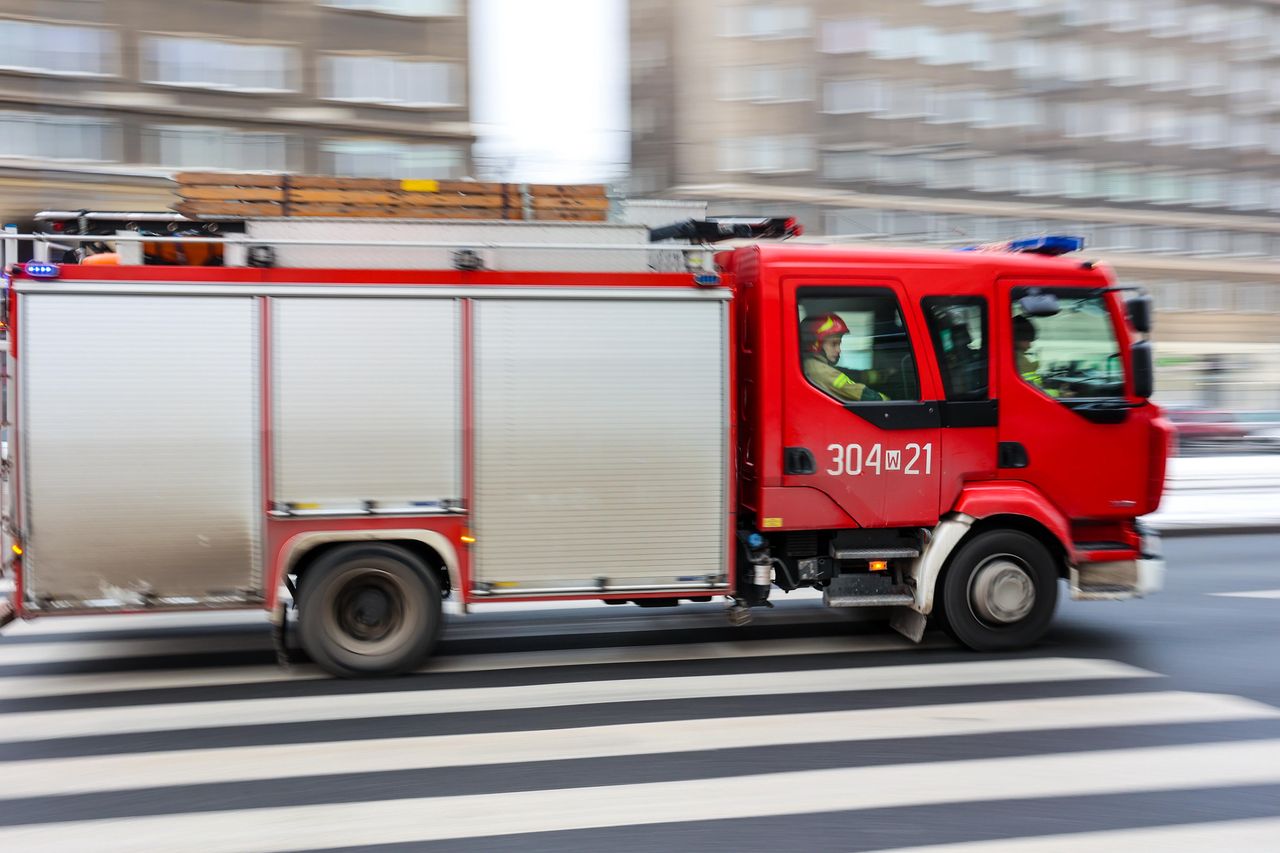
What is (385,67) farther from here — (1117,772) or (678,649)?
(1117,772)

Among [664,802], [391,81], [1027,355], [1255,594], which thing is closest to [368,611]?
[664,802]

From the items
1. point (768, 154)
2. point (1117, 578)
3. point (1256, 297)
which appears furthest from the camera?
point (1256, 297)

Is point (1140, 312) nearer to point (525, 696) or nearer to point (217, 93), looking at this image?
point (525, 696)

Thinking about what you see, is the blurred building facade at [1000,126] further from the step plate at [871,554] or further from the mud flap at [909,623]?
the step plate at [871,554]

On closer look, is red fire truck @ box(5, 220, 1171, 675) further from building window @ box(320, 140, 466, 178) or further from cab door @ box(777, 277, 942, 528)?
building window @ box(320, 140, 466, 178)

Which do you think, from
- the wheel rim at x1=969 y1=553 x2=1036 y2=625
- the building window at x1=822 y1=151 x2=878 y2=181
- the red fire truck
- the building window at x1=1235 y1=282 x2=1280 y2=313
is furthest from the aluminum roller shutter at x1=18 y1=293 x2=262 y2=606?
the building window at x1=1235 y1=282 x2=1280 y2=313

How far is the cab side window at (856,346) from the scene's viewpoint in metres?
6.56

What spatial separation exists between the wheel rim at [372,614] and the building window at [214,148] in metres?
24.7

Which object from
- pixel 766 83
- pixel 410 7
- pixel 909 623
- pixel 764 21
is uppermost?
pixel 764 21

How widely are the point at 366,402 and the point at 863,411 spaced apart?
304 centimetres

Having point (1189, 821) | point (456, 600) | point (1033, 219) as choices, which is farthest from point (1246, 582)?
point (1033, 219)

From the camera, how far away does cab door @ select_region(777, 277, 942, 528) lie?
21.4 ft

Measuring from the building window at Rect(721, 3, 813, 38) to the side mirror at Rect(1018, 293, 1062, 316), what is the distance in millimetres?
37852

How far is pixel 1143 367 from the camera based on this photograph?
671 cm
